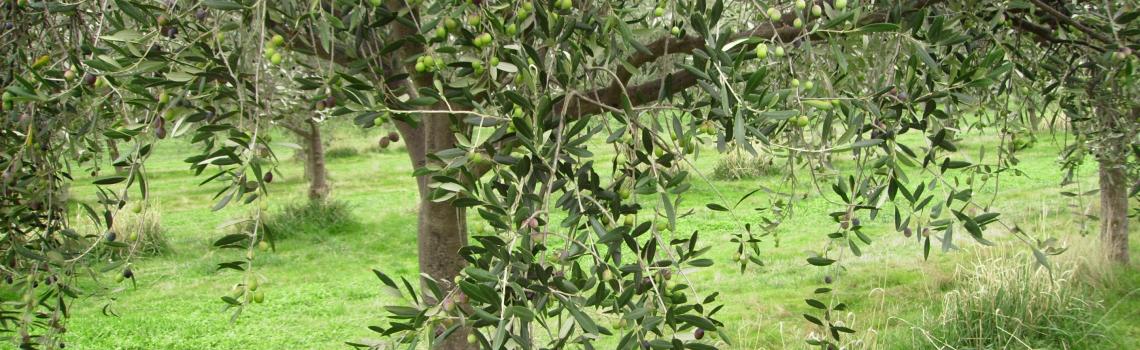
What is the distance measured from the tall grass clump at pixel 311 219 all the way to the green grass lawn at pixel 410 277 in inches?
2.7

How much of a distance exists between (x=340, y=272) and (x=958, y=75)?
27.2 ft

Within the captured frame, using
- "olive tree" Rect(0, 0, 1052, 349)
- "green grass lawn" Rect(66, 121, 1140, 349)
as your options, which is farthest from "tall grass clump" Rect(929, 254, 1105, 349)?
"olive tree" Rect(0, 0, 1052, 349)

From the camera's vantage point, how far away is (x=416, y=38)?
5.82 ft

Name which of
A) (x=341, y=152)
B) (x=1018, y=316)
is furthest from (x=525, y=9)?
(x=341, y=152)

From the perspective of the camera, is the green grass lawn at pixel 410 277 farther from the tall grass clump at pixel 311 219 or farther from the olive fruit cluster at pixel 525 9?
the olive fruit cluster at pixel 525 9

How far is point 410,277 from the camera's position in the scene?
8.82m

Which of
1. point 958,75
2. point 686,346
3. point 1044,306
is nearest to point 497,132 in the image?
point 686,346

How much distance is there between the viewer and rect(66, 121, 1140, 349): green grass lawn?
6305 mm

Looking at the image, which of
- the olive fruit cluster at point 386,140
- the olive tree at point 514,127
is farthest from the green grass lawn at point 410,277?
the olive tree at point 514,127

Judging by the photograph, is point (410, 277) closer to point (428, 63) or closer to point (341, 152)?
point (428, 63)

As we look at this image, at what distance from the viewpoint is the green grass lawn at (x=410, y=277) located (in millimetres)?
6305

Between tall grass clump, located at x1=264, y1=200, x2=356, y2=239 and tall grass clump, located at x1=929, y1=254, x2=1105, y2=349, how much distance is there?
8.16m

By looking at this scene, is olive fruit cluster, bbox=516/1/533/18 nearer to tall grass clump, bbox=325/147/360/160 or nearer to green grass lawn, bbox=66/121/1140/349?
green grass lawn, bbox=66/121/1140/349

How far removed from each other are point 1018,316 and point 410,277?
5648mm
